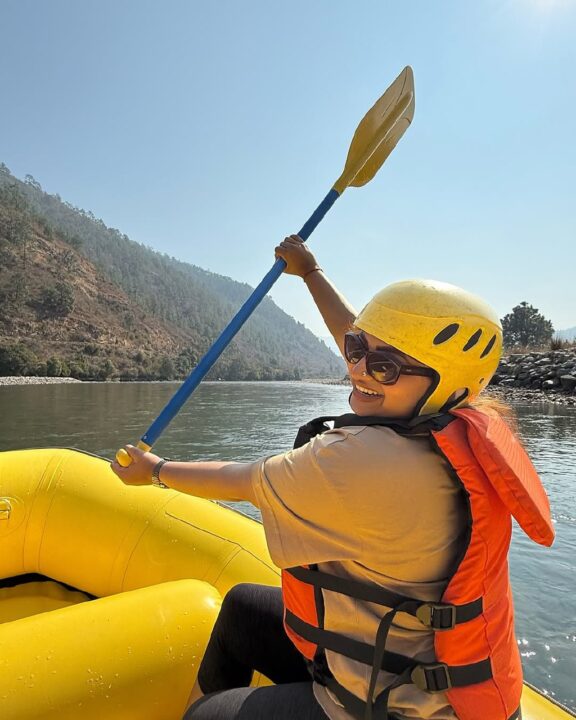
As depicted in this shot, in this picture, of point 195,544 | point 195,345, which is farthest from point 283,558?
point 195,345

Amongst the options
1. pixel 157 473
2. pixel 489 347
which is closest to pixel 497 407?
pixel 489 347

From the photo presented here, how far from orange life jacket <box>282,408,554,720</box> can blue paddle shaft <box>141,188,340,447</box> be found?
3.50 feet

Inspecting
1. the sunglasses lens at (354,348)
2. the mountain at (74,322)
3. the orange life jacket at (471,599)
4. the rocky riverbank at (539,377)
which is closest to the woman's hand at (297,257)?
the sunglasses lens at (354,348)

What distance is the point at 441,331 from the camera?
116 centimetres

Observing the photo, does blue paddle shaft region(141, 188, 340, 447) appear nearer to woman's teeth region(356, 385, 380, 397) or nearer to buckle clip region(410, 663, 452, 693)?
woman's teeth region(356, 385, 380, 397)

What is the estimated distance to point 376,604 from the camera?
1.08 m

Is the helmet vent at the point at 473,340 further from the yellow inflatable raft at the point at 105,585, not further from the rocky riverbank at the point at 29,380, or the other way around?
the rocky riverbank at the point at 29,380

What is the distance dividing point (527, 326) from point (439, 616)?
3751 cm

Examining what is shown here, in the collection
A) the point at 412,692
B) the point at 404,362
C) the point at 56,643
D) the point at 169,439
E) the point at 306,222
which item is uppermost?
the point at 306,222

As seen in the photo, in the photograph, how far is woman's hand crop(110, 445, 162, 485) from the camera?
1.52m

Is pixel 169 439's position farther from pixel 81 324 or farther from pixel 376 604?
pixel 81 324

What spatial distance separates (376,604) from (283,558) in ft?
0.74

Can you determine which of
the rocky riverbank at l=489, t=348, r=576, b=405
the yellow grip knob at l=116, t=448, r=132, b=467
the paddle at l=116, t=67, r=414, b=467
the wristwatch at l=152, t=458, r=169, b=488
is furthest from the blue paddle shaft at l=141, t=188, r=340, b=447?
the rocky riverbank at l=489, t=348, r=576, b=405

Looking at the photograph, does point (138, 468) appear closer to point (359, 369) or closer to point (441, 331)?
point (359, 369)
